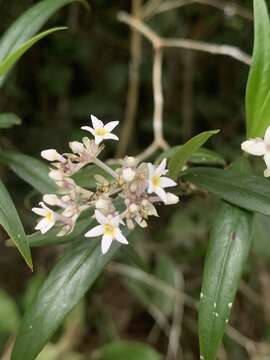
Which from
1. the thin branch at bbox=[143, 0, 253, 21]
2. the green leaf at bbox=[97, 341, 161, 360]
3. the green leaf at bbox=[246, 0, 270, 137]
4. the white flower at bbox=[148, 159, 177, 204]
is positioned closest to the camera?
the white flower at bbox=[148, 159, 177, 204]

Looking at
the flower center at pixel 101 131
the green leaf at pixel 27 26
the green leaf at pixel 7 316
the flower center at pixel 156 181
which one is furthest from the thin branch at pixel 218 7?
the flower center at pixel 156 181

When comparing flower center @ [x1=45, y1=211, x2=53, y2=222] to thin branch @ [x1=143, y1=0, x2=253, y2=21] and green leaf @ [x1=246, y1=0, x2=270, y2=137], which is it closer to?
green leaf @ [x1=246, y1=0, x2=270, y2=137]

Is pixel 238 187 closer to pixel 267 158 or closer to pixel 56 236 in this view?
pixel 267 158

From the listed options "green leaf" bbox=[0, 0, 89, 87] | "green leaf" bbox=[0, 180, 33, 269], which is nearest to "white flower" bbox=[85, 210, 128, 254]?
"green leaf" bbox=[0, 180, 33, 269]

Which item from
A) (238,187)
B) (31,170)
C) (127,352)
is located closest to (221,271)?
(238,187)

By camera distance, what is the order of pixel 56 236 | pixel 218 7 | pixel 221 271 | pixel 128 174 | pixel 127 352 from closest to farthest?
1. pixel 128 174
2. pixel 221 271
3. pixel 56 236
4. pixel 127 352
5. pixel 218 7
